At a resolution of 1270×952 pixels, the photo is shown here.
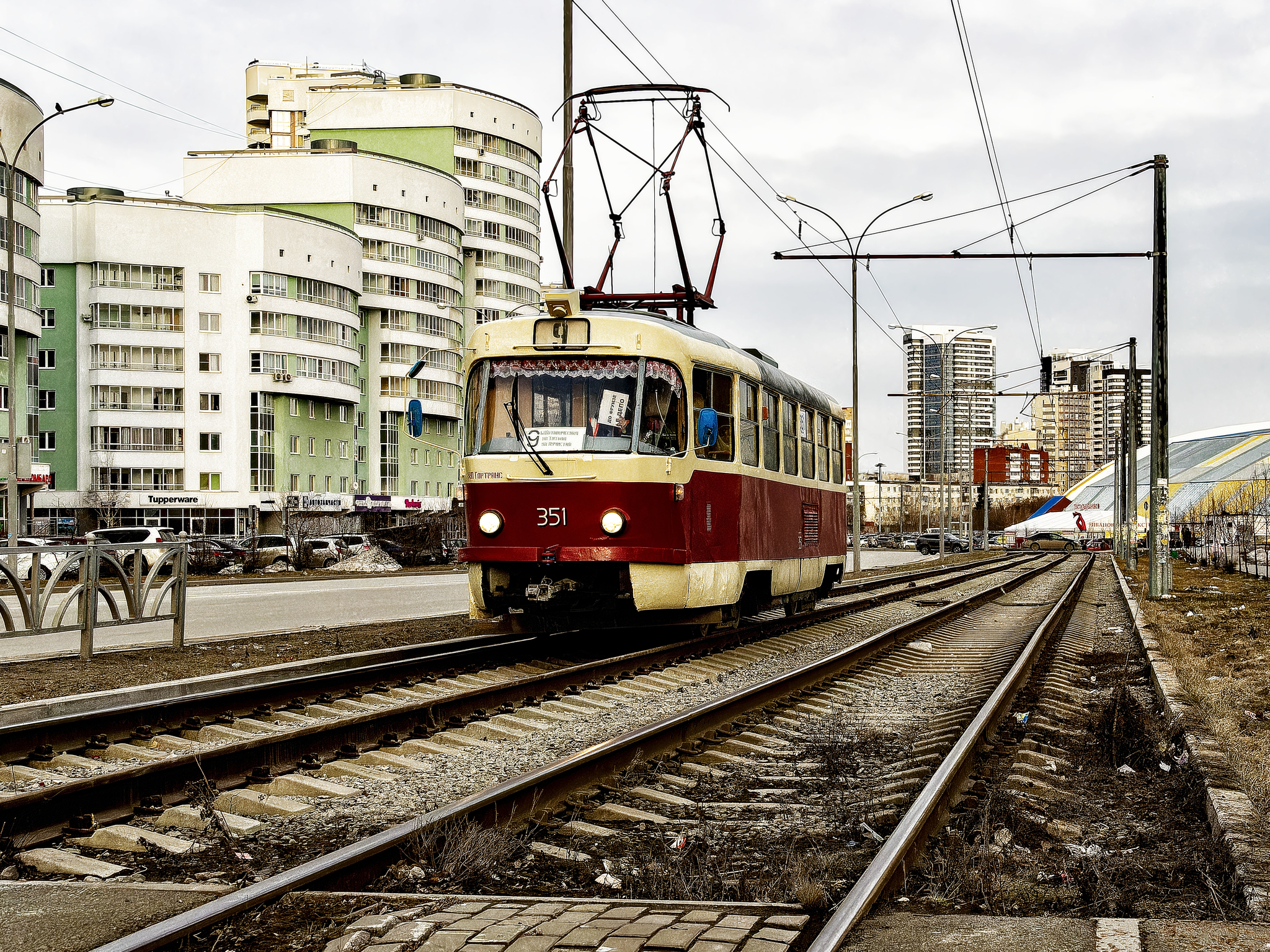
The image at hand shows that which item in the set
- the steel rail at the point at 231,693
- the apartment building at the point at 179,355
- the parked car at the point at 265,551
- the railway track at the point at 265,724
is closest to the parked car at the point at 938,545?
the apartment building at the point at 179,355

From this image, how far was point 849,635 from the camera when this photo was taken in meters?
17.3

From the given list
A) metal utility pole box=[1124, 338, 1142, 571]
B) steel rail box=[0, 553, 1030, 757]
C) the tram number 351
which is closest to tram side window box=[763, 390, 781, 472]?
steel rail box=[0, 553, 1030, 757]

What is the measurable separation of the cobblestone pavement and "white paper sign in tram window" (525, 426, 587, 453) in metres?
8.54

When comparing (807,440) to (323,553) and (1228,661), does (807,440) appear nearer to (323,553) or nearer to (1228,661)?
(1228,661)

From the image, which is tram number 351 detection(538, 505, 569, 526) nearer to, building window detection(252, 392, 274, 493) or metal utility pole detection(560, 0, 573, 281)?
metal utility pole detection(560, 0, 573, 281)

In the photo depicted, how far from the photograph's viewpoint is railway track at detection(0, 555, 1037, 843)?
633 cm

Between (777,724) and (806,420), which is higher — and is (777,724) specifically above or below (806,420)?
below

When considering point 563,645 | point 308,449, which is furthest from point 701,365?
point 308,449

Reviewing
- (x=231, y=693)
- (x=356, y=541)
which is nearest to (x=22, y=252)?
(x=356, y=541)

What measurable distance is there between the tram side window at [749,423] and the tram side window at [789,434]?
1377 mm

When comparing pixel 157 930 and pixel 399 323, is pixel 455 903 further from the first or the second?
pixel 399 323

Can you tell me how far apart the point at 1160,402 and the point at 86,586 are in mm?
19432

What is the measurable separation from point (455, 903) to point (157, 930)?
100 cm

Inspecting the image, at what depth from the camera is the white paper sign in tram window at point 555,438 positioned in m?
13.1
